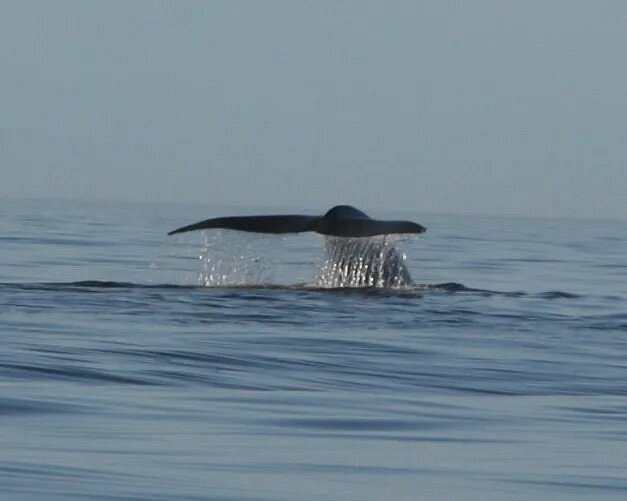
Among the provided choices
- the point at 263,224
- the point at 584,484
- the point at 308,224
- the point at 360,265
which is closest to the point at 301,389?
the point at 584,484

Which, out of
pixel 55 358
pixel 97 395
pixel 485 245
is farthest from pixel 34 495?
→ pixel 485 245

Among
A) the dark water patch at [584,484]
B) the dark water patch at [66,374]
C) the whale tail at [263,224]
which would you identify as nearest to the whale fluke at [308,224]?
the whale tail at [263,224]

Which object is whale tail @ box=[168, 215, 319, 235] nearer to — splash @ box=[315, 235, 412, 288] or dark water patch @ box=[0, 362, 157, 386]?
splash @ box=[315, 235, 412, 288]

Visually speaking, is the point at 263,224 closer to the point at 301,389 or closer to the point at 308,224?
the point at 308,224

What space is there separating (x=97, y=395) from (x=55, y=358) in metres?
1.82

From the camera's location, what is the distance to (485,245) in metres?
36.7

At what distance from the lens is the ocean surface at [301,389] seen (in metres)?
6.66

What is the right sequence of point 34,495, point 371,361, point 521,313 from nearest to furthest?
1. point 34,495
2. point 371,361
3. point 521,313

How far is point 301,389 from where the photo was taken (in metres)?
9.80

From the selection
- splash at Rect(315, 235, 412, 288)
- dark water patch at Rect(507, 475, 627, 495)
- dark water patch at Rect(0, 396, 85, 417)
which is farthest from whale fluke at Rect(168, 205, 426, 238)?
dark water patch at Rect(507, 475, 627, 495)

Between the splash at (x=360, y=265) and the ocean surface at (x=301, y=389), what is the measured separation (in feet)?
0.80

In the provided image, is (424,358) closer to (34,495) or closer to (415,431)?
(415,431)

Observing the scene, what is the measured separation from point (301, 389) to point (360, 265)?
8220mm

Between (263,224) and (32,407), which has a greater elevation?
(263,224)
